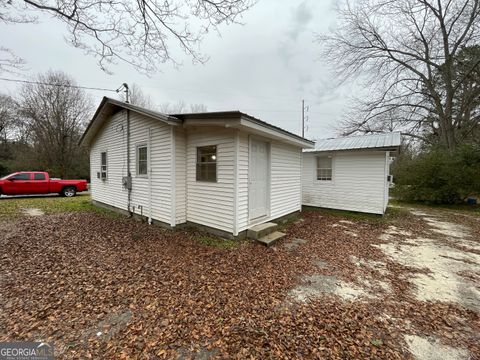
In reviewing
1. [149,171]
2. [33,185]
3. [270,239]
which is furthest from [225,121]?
[33,185]

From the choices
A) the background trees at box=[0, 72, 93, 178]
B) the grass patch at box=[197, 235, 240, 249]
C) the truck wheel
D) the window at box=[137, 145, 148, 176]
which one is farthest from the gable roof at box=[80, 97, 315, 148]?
the background trees at box=[0, 72, 93, 178]

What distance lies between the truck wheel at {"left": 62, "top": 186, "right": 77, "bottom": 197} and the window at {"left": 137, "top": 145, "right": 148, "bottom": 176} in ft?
31.5

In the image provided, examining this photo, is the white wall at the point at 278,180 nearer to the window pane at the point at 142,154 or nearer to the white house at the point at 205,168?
the white house at the point at 205,168

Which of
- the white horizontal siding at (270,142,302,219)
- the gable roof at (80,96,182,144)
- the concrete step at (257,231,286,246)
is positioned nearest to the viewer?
the concrete step at (257,231,286,246)

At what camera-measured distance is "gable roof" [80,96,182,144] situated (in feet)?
17.4

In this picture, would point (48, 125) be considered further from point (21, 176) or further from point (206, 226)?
point (206, 226)

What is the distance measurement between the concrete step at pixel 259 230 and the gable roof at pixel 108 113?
338 centimetres

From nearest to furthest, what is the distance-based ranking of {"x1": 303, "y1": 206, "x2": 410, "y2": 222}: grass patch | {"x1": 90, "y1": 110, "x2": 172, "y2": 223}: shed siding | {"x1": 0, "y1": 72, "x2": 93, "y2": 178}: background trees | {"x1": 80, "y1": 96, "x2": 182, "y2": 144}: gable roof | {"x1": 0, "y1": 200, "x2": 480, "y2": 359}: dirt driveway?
{"x1": 0, "y1": 200, "x2": 480, "y2": 359}: dirt driveway < {"x1": 80, "y1": 96, "x2": 182, "y2": 144}: gable roof < {"x1": 90, "y1": 110, "x2": 172, "y2": 223}: shed siding < {"x1": 303, "y1": 206, "x2": 410, "y2": 222}: grass patch < {"x1": 0, "y1": 72, "x2": 93, "y2": 178}: background trees

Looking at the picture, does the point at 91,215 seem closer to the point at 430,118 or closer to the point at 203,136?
the point at 203,136

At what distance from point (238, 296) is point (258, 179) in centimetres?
344

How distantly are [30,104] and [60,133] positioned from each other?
305 centimetres

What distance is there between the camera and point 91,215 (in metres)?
7.91

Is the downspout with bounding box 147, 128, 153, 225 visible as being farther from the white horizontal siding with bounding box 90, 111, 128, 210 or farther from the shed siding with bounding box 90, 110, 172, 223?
the white horizontal siding with bounding box 90, 111, 128, 210

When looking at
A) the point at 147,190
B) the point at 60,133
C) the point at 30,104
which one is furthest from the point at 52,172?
the point at 147,190
